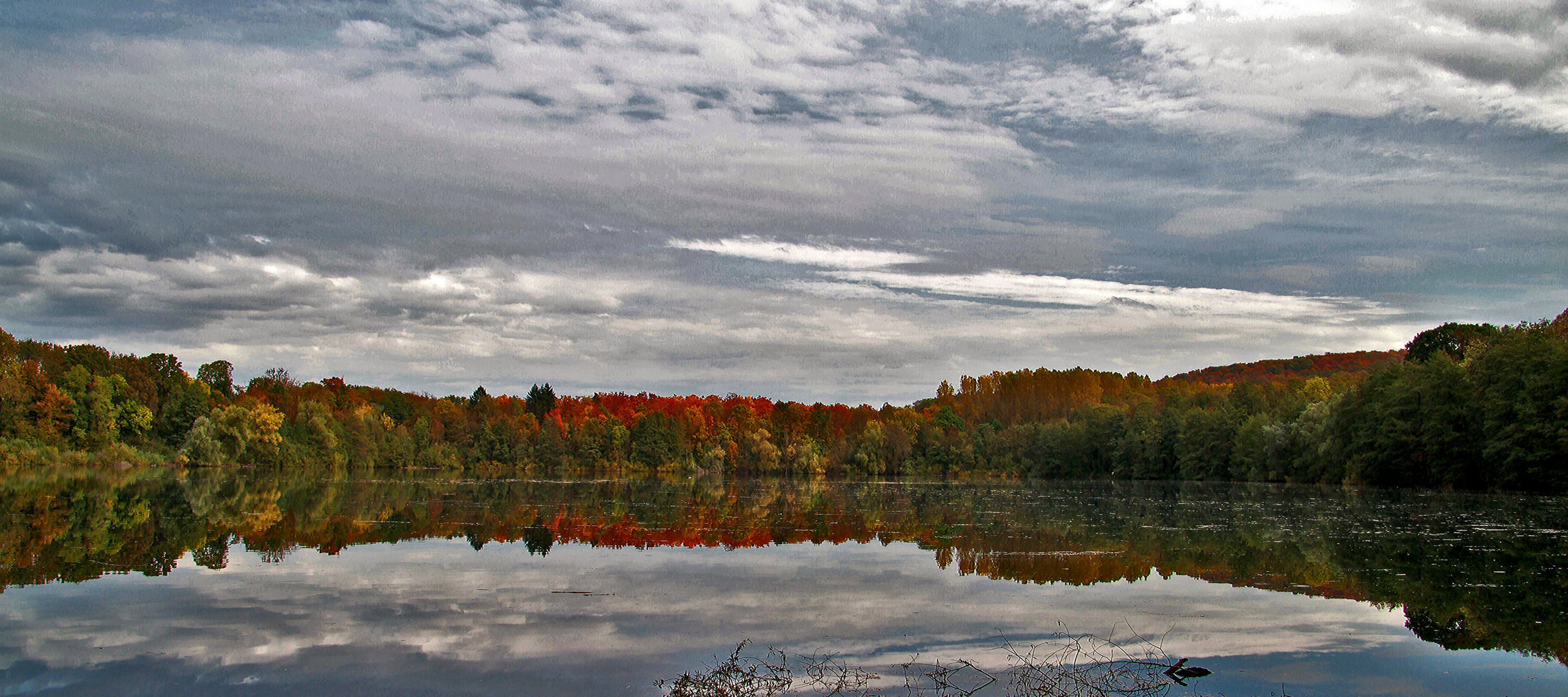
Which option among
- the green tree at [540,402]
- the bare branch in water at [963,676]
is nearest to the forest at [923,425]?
the green tree at [540,402]

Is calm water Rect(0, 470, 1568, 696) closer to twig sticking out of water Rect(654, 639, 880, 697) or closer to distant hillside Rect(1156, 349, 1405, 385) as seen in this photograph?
twig sticking out of water Rect(654, 639, 880, 697)

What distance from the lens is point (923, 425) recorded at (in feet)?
440

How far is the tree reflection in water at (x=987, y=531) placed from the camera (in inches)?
632

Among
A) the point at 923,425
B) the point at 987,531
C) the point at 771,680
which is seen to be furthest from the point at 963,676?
the point at 923,425

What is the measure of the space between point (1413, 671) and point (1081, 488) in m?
59.3

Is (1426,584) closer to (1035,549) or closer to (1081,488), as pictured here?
(1035,549)

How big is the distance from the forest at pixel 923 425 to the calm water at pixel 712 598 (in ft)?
86.1

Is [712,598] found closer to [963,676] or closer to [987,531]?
[963,676]

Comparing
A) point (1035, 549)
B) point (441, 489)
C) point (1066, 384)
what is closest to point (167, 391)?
point (441, 489)

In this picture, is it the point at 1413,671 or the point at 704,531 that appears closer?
the point at 1413,671

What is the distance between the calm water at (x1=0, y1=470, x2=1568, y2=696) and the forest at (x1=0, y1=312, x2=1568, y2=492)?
86.1 feet

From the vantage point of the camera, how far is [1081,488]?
6762cm

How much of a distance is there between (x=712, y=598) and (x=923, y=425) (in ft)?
399

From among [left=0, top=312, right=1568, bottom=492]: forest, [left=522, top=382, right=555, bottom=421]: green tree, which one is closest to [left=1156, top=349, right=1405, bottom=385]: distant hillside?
[left=0, top=312, right=1568, bottom=492]: forest
